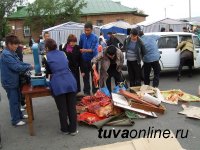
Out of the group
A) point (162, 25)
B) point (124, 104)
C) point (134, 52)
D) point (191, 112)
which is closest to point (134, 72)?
point (134, 52)

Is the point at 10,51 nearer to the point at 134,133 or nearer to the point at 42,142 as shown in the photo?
the point at 42,142

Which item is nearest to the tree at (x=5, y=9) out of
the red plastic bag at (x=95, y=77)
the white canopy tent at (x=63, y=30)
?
the white canopy tent at (x=63, y=30)

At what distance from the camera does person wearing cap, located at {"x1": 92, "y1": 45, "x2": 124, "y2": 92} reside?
7.84 metres

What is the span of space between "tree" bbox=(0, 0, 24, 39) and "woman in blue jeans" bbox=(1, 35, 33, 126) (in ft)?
116

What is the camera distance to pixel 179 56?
11438 mm

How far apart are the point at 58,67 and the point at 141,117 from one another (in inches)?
84.4

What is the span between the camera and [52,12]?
118 ft

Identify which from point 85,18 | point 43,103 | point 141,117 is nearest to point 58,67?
point 141,117

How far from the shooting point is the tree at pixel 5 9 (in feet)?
133

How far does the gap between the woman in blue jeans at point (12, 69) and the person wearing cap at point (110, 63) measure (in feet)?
6.57

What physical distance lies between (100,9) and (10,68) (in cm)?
3974

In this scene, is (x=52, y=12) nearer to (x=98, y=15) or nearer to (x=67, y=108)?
(x=98, y=15)

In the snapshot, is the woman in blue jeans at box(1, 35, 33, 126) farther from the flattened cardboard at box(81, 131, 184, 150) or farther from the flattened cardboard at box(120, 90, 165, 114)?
the flattened cardboard at box(81, 131, 184, 150)

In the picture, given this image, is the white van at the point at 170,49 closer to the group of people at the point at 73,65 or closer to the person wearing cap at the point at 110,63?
the group of people at the point at 73,65
